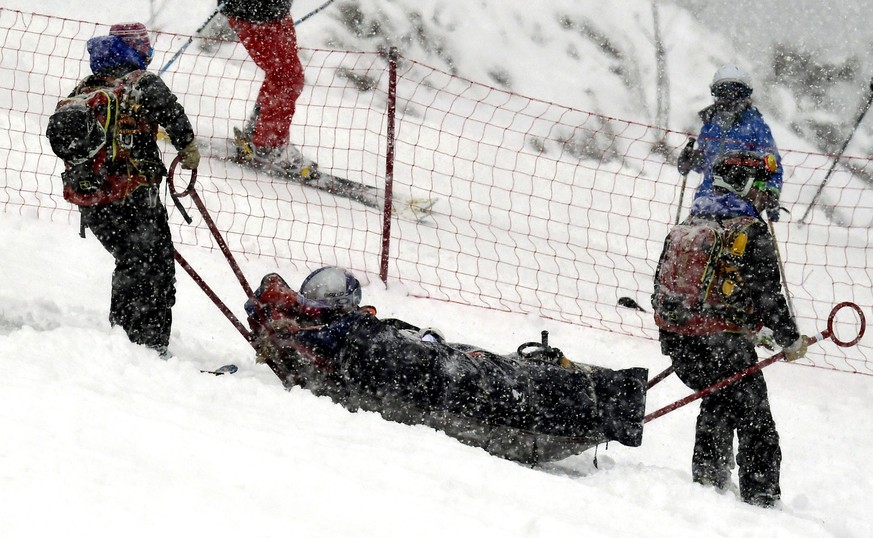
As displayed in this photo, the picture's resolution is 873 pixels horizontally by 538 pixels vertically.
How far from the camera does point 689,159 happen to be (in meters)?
6.45

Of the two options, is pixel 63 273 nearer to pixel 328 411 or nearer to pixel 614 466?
pixel 328 411

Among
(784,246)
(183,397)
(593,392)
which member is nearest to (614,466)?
(593,392)

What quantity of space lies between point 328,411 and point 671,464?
2.10 meters

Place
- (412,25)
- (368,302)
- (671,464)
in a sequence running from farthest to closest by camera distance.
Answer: (412,25) < (368,302) < (671,464)

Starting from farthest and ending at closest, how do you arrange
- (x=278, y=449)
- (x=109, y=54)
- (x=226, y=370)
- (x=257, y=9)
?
1. (x=257, y=9)
2. (x=226, y=370)
3. (x=109, y=54)
4. (x=278, y=449)

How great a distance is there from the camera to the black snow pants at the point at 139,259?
15.2 ft

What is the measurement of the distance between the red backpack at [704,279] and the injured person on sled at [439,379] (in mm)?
354

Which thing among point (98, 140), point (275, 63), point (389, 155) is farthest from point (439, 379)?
point (275, 63)

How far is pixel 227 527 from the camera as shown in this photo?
8.68ft

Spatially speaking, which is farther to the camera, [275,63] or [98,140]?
[275,63]

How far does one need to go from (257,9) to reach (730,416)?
4.90m

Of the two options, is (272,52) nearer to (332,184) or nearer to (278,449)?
(332,184)

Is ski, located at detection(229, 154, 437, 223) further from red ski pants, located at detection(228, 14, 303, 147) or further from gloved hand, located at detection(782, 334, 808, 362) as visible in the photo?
gloved hand, located at detection(782, 334, 808, 362)

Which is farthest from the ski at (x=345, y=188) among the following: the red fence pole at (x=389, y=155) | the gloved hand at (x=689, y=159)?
the gloved hand at (x=689, y=159)
